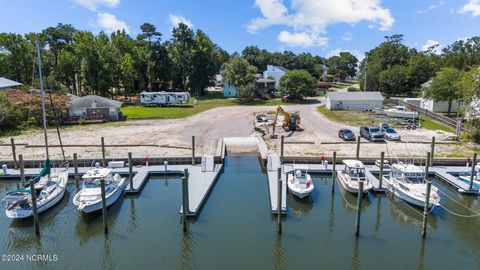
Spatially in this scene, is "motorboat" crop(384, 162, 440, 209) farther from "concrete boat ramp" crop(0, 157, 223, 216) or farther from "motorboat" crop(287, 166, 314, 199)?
"concrete boat ramp" crop(0, 157, 223, 216)

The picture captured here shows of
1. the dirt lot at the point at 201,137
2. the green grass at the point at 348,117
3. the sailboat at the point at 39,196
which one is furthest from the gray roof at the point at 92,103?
the green grass at the point at 348,117

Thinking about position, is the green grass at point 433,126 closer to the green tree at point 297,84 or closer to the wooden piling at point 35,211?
the green tree at point 297,84

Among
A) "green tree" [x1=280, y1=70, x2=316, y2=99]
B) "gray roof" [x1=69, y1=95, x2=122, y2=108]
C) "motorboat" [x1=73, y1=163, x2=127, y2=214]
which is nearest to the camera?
"motorboat" [x1=73, y1=163, x2=127, y2=214]

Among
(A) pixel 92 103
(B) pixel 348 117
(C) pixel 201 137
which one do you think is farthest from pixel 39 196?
(B) pixel 348 117

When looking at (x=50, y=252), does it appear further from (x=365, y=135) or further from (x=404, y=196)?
(x=365, y=135)

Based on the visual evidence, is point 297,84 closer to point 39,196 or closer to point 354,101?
point 354,101

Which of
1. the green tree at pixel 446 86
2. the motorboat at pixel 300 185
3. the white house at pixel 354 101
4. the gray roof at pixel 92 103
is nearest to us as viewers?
the motorboat at pixel 300 185

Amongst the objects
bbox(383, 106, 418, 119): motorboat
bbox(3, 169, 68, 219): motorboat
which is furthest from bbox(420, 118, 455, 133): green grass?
bbox(3, 169, 68, 219): motorboat
